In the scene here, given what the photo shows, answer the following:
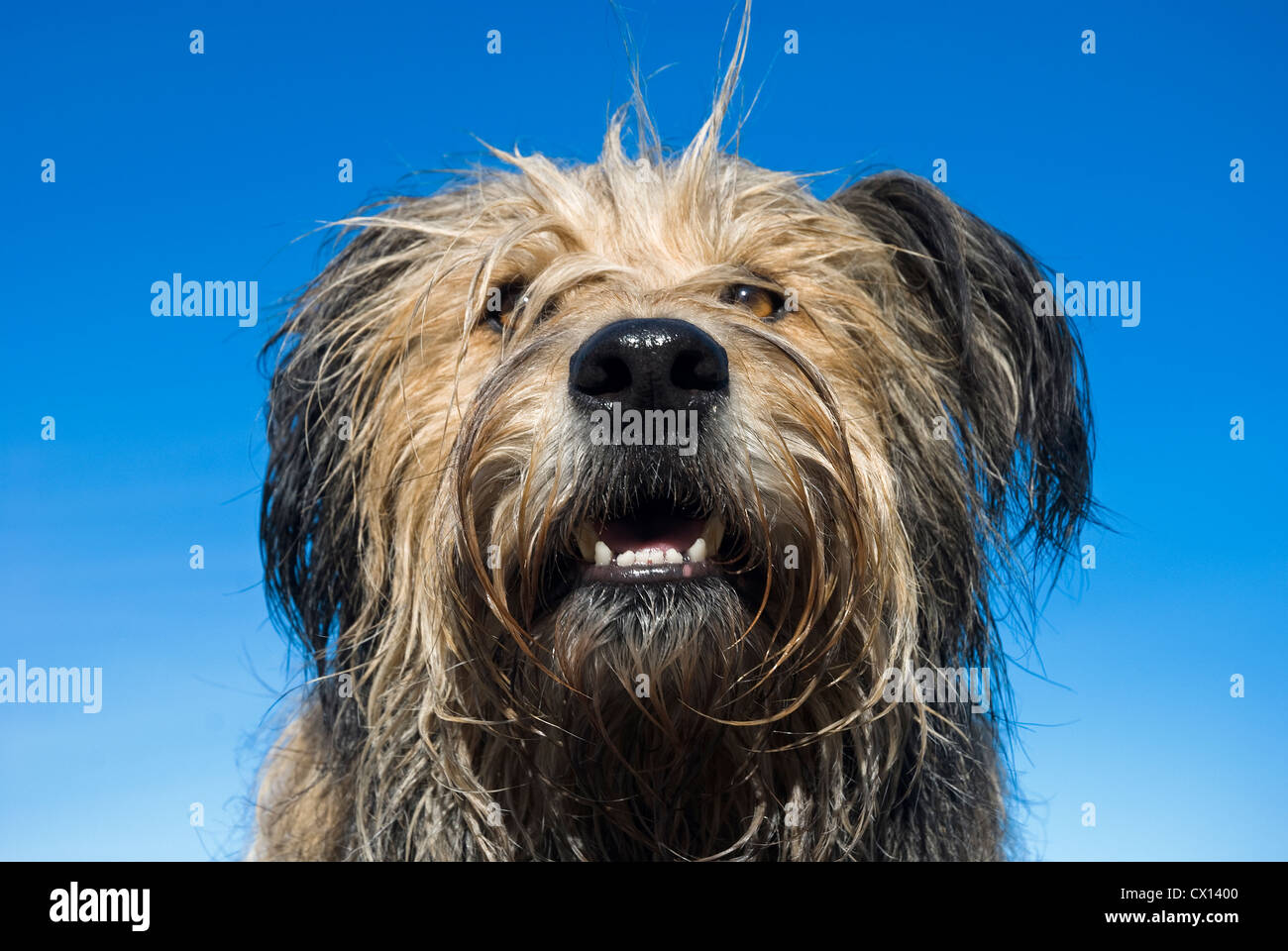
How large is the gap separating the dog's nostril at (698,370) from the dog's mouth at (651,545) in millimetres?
382

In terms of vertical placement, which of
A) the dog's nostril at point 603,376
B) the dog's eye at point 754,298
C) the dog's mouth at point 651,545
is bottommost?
the dog's mouth at point 651,545

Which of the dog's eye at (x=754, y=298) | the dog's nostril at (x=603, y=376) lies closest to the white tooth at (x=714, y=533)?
the dog's nostril at (x=603, y=376)

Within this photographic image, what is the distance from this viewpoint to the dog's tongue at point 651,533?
3586 millimetres

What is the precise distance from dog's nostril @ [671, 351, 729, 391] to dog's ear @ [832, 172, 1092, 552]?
1324 millimetres

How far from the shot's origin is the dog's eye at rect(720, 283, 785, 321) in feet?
13.6

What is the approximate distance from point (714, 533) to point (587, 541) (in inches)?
14.6

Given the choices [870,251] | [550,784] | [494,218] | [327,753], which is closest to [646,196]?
[494,218]

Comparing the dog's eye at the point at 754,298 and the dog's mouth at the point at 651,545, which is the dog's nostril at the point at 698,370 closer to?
the dog's mouth at the point at 651,545

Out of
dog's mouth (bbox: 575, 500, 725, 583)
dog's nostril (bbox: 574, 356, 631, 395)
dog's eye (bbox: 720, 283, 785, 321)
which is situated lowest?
dog's mouth (bbox: 575, 500, 725, 583)

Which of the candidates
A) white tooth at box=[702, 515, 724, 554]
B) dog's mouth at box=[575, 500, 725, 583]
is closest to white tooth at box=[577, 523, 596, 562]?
dog's mouth at box=[575, 500, 725, 583]

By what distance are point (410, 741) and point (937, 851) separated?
1.84 m

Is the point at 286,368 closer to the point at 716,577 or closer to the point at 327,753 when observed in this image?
the point at 327,753

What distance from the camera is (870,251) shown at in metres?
4.57

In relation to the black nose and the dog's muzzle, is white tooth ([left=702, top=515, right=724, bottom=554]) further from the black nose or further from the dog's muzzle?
the black nose
